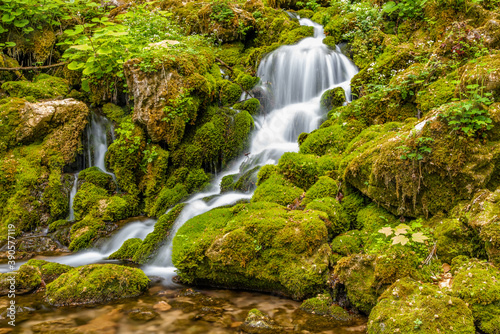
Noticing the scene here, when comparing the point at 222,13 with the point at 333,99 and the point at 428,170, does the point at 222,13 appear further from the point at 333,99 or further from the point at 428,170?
the point at 428,170

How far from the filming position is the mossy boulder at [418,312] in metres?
2.88

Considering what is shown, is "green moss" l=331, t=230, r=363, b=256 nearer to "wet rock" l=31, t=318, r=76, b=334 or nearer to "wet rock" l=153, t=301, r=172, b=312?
"wet rock" l=153, t=301, r=172, b=312

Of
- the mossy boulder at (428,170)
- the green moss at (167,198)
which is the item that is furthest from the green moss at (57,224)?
the mossy boulder at (428,170)

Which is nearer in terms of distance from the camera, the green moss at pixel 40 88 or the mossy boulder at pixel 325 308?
the mossy boulder at pixel 325 308

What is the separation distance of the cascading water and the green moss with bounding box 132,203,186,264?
0.76 metres

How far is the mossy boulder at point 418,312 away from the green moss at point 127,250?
488 centimetres

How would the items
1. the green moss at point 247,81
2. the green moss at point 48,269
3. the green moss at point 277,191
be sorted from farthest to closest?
the green moss at point 247,81 < the green moss at point 277,191 < the green moss at point 48,269

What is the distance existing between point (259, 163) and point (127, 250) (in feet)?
11.9

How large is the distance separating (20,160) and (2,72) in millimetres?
3860

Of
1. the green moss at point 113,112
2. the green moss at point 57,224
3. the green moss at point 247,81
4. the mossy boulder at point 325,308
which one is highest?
the green moss at point 247,81

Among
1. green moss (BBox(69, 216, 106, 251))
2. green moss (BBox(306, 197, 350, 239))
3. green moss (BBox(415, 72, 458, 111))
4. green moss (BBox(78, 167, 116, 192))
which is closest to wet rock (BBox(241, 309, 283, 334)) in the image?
green moss (BBox(306, 197, 350, 239))

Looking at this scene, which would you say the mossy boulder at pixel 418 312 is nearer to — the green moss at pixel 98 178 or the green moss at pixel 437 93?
the green moss at pixel 437 93

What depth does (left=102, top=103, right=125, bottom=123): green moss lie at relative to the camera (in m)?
9.77

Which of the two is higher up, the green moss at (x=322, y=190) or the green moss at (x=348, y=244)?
the green moss at (x=322, y=190)
